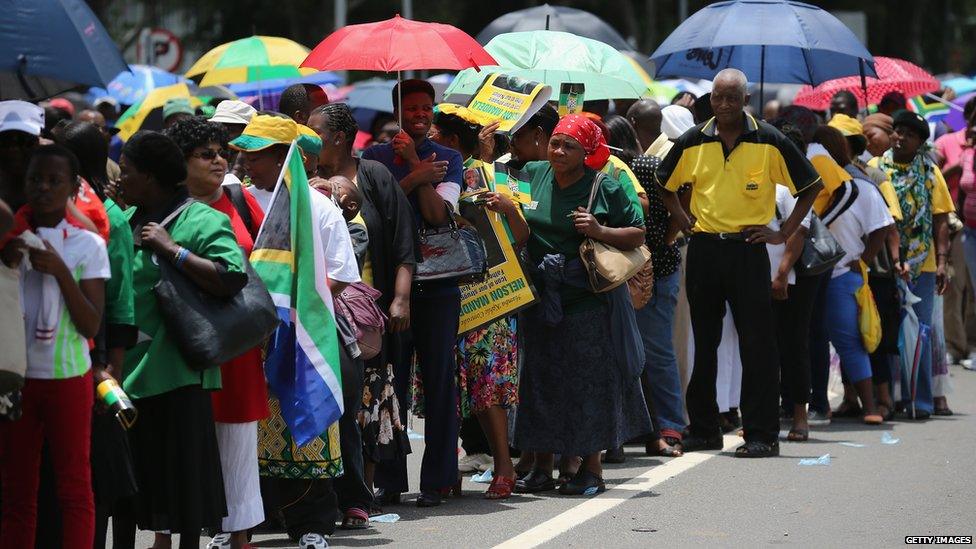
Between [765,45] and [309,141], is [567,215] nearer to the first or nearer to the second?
[309,141]

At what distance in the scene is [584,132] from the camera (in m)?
8.45

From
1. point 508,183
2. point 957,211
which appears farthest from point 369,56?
point 957,211

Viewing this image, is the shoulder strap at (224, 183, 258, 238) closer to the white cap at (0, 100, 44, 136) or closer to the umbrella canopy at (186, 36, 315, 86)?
the white cap at (0, 100, 44, 136)

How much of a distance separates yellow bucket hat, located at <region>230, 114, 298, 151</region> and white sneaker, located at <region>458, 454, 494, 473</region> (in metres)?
3.11

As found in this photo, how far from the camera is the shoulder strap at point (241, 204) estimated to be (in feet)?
22.5

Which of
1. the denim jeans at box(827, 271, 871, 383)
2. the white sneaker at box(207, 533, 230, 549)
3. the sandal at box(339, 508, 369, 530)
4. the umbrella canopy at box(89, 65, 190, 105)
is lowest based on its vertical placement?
the sandal at box(339, 508, 369, 530)

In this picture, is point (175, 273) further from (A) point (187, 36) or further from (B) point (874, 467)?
(A) point (187, 36)

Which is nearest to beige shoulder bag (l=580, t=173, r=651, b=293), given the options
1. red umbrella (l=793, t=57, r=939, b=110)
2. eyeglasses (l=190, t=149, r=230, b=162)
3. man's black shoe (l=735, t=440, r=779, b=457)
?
man's black shoe (l=735, t=440, r=779, b=457)

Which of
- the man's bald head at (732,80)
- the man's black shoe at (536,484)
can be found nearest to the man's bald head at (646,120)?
the man's bald head at (732,80)

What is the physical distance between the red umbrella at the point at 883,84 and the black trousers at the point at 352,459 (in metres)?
8.76

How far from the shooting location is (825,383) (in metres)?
11.5

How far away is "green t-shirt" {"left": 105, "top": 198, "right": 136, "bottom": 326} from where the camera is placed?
5.78 m

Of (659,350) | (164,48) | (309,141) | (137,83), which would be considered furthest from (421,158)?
(164,48)

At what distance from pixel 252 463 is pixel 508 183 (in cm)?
260
